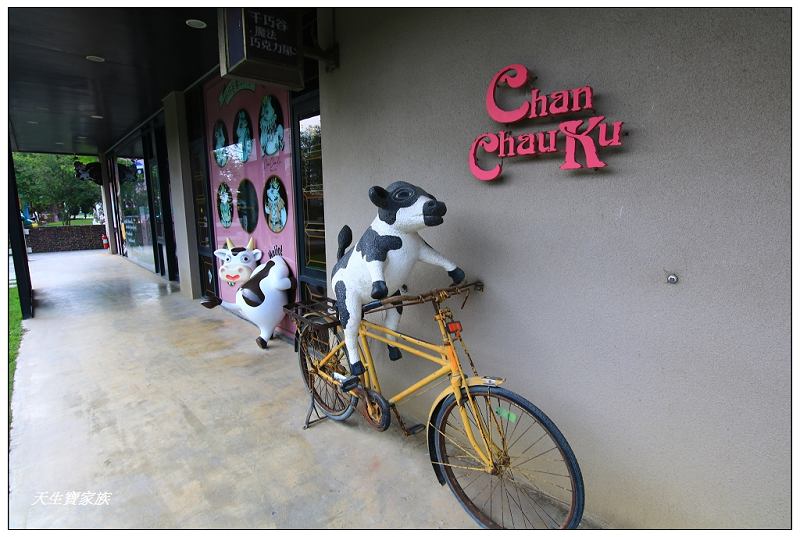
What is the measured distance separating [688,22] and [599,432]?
1645mm

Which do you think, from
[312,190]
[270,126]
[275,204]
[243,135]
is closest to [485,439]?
[312,190]

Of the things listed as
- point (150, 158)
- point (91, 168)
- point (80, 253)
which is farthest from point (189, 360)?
point (80, 253)

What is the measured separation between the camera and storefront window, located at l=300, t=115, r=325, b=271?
3850mm

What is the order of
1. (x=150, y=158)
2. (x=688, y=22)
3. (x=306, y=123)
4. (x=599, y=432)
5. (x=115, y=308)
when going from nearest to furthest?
(x=688, y=22) < (x=599, y=432) < (x=306, y=123) < (x=115, y=308) < (x=150, y=158)

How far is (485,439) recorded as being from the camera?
1.84 metres

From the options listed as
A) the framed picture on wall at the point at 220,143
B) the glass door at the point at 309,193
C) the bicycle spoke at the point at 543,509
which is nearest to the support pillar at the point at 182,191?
the framed picture on wall at the point at 220,143

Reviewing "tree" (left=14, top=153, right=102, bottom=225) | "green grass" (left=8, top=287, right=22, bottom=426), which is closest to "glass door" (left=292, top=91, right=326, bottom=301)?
"green grass" (left=8, top=287, right=22, bottom=426)

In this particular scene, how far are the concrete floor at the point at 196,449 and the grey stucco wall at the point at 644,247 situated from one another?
2.80ft

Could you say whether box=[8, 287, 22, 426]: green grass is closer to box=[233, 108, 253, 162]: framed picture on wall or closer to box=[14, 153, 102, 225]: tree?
box=[233, 108, 253, 162]: framed picture on wall

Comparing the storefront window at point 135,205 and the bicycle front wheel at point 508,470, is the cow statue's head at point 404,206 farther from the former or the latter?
the storefront window at point 135,205

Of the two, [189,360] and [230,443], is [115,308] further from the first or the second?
[230,443]

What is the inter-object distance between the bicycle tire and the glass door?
932mm

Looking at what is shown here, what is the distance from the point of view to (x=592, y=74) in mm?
1707

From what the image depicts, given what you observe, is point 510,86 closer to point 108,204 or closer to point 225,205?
point 225,205
